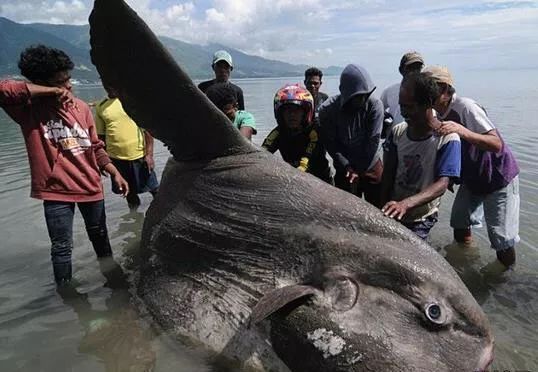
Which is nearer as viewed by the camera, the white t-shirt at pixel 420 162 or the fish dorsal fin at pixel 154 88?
the fish dorsal fin at pixel 154 88

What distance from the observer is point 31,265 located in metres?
6.23

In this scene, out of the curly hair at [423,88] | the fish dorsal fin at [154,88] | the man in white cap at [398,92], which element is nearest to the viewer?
the fish dorsal fin at [154,88]

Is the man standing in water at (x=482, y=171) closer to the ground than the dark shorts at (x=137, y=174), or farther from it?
farther from it

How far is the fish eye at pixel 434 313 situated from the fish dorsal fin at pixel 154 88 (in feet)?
5.76

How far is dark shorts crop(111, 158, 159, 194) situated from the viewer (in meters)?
7.60

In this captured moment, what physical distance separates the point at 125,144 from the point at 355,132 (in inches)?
147

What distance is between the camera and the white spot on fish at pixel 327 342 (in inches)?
110

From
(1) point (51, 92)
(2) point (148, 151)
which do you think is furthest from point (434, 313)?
(2) point (148, 151)

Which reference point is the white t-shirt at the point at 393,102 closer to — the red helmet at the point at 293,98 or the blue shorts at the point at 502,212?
the blue shorts at the point at 502,212

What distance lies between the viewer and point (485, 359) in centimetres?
284

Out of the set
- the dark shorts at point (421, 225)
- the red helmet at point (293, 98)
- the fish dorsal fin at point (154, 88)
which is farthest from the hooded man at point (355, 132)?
the fish dorsal fin at point (154, 88)

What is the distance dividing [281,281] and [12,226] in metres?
6.49

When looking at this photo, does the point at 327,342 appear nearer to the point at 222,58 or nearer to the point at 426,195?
the point at 426,195

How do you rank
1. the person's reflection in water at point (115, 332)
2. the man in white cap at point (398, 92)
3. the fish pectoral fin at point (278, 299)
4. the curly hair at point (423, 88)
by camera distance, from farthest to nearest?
the man in white cap at point (398, 92) → the curly hair at point (423, 88) → the person's reflection in water at point (115, 332) → the fish pectoral fin at point (278, 299)
